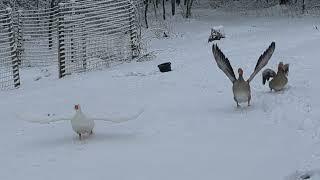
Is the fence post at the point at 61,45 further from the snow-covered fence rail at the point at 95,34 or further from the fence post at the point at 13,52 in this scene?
the fence post at the point at 13,52

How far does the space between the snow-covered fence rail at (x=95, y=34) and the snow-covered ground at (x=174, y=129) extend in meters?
2.40

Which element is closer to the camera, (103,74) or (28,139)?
(28,139)

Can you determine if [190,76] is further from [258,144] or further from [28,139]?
[258,144]

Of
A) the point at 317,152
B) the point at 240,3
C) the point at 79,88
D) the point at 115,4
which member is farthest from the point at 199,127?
the point at 240,3

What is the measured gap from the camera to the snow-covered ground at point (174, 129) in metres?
6.02

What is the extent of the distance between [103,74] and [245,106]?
21.0ft

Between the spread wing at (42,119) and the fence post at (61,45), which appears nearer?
the spread wing at (42,119)

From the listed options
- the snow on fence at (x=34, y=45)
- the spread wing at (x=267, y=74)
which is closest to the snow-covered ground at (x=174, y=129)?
the spread wing at (x=267, y=74)

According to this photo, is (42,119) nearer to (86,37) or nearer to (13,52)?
(13,52)

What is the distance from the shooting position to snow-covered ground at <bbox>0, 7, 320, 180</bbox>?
6016 mm

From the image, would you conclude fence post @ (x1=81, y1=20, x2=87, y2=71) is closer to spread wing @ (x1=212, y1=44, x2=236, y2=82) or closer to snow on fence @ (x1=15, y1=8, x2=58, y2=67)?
snow on fence @ (x1=15, y1=8, x2=58, y2=67)

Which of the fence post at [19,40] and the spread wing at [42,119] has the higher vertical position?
the spread wing at [42,119]

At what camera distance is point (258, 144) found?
662cm

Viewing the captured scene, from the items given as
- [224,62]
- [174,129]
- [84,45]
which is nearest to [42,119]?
[174,129]
